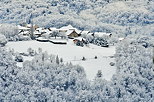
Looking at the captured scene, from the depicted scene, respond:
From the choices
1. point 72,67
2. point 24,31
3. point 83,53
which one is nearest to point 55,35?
point 24,31

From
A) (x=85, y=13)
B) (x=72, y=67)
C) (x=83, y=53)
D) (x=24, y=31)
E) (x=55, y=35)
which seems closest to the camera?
(x=72, y=67)

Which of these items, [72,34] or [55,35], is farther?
[72,34]

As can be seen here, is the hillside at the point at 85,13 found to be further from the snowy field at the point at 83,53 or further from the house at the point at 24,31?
the snowy field at the point at 83,53

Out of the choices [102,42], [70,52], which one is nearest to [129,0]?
[102,42]

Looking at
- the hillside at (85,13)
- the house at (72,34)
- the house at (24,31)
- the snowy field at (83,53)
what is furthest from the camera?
the hillside at (85,13)

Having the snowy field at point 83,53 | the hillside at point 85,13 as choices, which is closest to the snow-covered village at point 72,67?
the snowy field at point 83,53

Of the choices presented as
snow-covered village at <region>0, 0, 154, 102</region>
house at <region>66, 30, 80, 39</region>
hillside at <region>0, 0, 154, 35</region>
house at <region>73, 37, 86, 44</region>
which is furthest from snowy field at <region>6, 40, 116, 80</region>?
hillside at <region>0, 0, 154, 35</region>

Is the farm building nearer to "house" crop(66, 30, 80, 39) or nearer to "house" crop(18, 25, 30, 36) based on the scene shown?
"house" crop(66, 30, 80, 39)

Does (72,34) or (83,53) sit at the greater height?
(83,53)

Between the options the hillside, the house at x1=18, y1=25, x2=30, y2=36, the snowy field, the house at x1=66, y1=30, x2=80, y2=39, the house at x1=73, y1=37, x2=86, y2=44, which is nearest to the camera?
the snowy field

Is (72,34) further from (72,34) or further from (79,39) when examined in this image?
(79,39)
